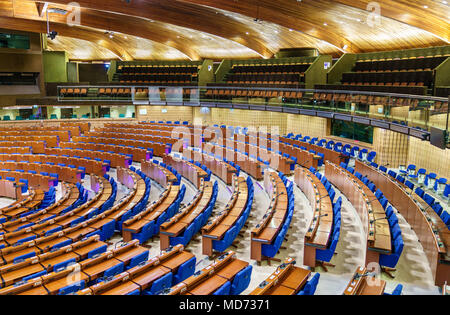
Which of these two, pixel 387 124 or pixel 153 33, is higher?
pixel 153 33

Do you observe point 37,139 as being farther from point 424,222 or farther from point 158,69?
point 424,222

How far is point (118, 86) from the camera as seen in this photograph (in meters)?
28.7

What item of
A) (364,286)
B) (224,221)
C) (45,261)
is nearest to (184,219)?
(224,221)

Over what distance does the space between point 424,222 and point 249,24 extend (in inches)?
702

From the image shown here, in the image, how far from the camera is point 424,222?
898 cm

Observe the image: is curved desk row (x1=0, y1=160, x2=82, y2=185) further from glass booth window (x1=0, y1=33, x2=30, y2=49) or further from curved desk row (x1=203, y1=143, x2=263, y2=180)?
glass booth window (x1=0, y1=33, x2=30, y2=49)

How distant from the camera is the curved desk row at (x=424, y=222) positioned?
727 centimetres

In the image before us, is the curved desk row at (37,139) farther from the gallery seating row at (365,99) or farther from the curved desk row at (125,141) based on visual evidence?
the gallery seating row at (365,99)

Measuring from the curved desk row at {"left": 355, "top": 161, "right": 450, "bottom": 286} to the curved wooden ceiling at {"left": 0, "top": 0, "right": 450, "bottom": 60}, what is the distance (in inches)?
285

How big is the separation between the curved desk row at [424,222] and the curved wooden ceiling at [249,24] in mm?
7245

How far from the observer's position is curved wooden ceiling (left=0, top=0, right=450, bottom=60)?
16125mm

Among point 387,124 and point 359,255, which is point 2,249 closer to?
point 359,255
